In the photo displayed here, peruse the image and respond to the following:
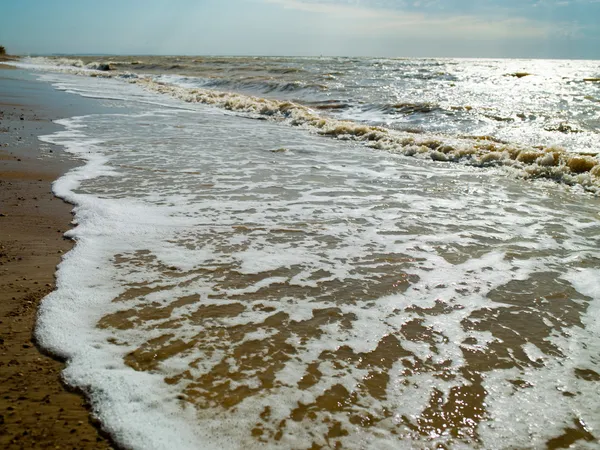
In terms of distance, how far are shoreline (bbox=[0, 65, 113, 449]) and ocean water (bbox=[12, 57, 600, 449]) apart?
0.12 meters

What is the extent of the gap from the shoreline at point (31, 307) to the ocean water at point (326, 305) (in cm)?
12

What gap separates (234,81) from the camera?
3212 centimetres

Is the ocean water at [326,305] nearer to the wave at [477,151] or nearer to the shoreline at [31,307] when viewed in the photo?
the shoreline at [31,307]

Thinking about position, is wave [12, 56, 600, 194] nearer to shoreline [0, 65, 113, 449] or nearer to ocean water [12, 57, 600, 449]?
ocean water [12, 57, 600, 449]

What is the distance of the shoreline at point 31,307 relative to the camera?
226 centimetres

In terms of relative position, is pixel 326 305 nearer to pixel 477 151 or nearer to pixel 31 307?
pixel 31 307

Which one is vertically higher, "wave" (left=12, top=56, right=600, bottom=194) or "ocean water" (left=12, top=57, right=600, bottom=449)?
"wave" (left=12, top=56, right=600, bottom=194)

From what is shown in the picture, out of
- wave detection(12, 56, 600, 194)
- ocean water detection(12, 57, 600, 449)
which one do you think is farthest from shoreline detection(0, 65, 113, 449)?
wave detection(12, 56, 600, 194)

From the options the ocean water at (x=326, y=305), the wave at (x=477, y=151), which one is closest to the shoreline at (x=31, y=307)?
the ocean water at (x=326, y=305)

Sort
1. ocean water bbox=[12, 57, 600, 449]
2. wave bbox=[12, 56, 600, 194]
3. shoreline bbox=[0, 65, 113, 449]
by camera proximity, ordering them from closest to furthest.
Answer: shoreline bbox=[0, 65, 113, 449] → ocean water bbox=[12, 57, 600, 449] → wave bbox=[12, 56, 600, 194]

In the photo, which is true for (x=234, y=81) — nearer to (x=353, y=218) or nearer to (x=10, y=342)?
(x=353, y=218)

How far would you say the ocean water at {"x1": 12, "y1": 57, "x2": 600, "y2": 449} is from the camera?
2477 mm

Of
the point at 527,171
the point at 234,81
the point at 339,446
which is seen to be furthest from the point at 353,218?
the point at 234,81

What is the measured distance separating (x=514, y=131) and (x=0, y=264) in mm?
15047
